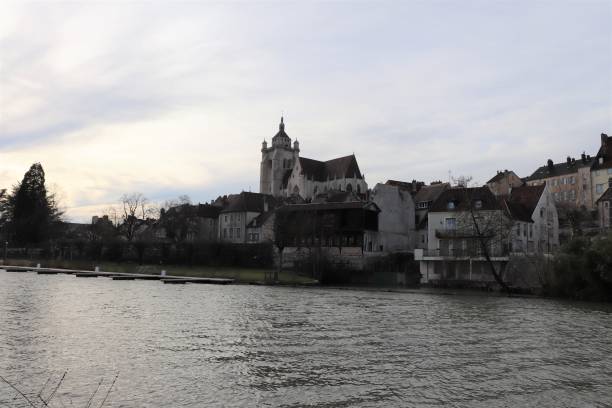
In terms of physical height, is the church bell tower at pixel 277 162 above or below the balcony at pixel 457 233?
above

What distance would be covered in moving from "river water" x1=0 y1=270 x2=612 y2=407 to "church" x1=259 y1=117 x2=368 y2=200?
10331 centimetres

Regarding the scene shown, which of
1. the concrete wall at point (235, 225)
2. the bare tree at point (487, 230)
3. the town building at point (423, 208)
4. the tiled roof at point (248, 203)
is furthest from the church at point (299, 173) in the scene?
the bare tree at point (487, 230)

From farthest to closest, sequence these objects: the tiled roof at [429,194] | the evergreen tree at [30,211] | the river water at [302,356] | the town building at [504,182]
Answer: the town building at [504,182], the evergreen tree at [30,211], the tiled roof at [429,194], the river water at [302,356]

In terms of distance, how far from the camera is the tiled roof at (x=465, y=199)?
69.1 m

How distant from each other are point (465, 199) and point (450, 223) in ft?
15.3

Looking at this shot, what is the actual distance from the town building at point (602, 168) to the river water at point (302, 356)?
6983cm

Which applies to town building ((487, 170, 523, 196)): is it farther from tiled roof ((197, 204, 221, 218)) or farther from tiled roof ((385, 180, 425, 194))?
tiled roof ((197, 204, 221, 218))

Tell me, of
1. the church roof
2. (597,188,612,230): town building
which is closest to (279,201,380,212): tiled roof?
(597,188,612,230): town building

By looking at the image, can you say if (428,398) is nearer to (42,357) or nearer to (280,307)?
(42,357)

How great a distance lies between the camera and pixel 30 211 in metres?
111

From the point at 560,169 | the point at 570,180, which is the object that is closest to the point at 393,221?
the point at 570,180

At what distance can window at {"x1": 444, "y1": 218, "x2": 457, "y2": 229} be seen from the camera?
71281mm

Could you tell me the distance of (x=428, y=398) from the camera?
1535 centimetres

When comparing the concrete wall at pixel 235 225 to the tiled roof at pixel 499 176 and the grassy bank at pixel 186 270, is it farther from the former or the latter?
the tiled roof at pixel 499 176
